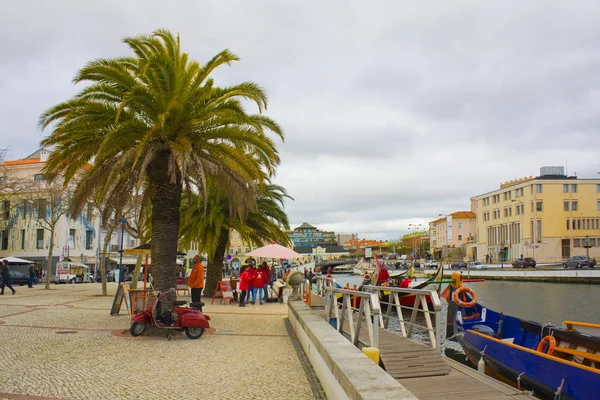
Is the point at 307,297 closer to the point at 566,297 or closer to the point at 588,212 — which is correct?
the point at 566,297

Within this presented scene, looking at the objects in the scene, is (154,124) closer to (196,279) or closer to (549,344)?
(196,279)

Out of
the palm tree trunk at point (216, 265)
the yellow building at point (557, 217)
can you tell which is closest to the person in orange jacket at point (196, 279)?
the palm tree trunk at point (216, 265)

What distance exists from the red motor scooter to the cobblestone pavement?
234 mm

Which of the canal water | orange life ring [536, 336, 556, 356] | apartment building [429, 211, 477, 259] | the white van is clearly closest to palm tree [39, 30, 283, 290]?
orange life ring [536, 336, 556, 356]

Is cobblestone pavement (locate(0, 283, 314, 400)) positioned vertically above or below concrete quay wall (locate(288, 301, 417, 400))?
below

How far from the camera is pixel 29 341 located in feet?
35.8

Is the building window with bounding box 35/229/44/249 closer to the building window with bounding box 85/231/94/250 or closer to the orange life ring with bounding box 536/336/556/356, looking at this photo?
the building window with bounding box 85/231/94/250

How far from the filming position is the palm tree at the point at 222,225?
2277 cm

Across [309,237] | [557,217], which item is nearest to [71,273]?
[557,217]

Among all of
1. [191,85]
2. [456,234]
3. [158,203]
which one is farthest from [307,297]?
[456,234]

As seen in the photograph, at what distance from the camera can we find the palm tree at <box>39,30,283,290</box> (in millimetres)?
12594

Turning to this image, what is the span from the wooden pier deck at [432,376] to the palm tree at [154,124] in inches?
257

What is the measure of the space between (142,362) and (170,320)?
264cm

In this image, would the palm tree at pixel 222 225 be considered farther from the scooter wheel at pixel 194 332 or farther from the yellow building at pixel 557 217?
the yellow building at pixel 557 217
